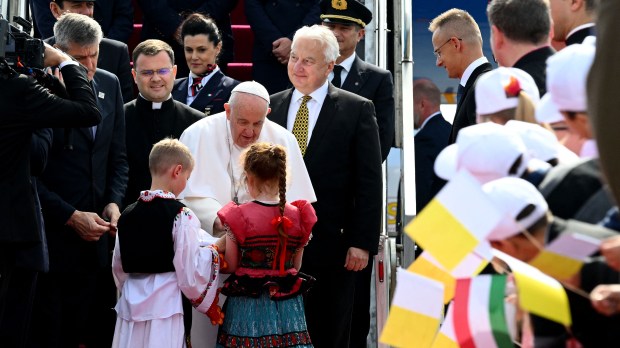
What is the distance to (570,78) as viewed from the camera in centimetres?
270

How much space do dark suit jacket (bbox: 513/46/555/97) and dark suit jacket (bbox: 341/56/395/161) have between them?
2793mm

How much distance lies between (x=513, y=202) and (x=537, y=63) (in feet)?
6.41

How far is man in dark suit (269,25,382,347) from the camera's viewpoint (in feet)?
21.2

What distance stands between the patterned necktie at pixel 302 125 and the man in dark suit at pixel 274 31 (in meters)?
1.22

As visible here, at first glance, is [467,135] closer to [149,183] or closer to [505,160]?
[505,160]

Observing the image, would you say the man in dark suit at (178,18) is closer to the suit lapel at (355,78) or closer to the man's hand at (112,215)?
the suit lapel at (355,78)

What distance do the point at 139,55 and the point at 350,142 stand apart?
1.52m

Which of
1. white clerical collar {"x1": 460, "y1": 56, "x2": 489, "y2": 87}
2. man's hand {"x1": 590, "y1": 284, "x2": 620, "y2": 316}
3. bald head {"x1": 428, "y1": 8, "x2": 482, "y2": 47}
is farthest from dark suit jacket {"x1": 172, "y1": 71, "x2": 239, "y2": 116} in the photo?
man's hand {"x1": 590, "y1": 284, "x2": 620, "y2": 316}

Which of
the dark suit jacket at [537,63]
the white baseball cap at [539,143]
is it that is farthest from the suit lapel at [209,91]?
the white baseball cap at [539,143]

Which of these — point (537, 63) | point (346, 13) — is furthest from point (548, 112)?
point (346, 13)

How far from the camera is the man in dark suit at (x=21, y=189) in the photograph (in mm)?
5449

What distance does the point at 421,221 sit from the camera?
2.69 m

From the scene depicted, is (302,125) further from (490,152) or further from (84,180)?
(490,152)

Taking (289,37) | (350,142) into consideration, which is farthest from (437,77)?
(350,142)
